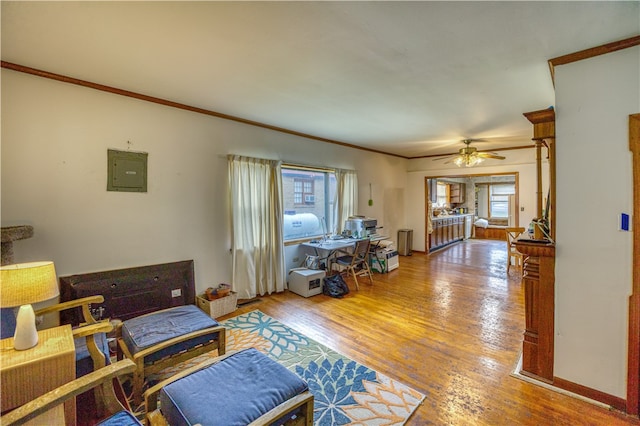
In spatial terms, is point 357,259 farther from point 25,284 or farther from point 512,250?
point 25,284

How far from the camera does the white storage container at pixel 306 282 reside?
162 inches

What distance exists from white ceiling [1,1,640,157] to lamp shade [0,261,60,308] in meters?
1.49

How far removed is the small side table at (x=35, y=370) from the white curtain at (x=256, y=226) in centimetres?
218

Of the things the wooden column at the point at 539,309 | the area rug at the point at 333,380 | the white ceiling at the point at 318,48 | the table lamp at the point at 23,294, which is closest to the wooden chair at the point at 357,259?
the area rug at the point at 333,380

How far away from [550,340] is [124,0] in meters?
3.58

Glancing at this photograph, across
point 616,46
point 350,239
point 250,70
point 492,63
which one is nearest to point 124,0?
point 250,70

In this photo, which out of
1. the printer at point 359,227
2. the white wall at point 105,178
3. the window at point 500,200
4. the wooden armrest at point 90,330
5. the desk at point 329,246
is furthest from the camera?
the window at point 500,200

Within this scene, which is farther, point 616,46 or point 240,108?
point 240,108

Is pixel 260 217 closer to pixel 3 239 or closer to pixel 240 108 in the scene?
pixel 240 108

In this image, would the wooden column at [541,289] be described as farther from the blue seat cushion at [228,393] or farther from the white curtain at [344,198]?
the white curtain at [344,198]

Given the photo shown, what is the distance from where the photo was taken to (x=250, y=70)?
7.75 feet

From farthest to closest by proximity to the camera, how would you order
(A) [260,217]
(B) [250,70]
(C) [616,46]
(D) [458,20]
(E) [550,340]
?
(A) [260,217] < (B) [250,70] < (E) [550,340] < (C) [616,46] < (D) [458,20]

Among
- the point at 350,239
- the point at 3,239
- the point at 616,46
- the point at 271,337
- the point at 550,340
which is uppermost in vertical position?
the point at 616,46

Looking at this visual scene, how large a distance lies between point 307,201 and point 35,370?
13.2 ft
